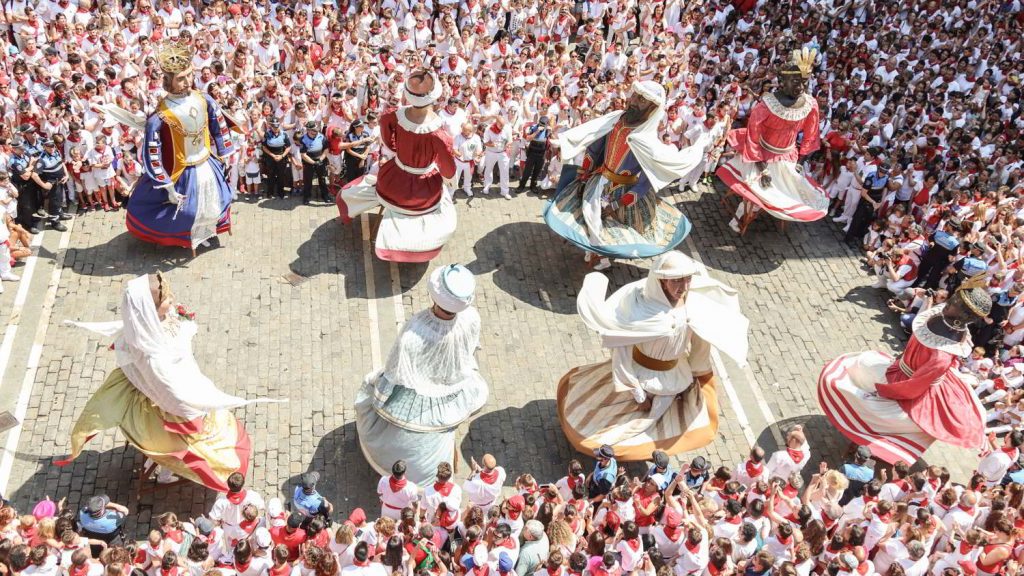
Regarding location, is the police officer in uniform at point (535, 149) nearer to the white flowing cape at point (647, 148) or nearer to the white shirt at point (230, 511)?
the white flowing cape at point (647, 148)

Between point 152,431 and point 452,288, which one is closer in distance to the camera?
point 452,288

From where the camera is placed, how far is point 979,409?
10352 millimetres

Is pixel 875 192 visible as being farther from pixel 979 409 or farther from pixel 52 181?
pixel 52 181

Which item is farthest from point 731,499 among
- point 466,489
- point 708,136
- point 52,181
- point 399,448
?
point 52,181

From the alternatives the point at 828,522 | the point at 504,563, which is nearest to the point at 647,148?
the point at 828,522

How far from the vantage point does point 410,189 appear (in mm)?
12711

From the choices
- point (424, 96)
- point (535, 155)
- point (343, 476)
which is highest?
point (424, 96)

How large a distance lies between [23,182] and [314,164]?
398 cm

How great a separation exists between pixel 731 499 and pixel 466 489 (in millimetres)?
2480

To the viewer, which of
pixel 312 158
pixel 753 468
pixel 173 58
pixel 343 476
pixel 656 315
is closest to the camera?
pixel 753 468

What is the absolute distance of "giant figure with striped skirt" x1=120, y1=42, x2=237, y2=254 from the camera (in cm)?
1167

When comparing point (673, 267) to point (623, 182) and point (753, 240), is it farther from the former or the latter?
point (753, 240)

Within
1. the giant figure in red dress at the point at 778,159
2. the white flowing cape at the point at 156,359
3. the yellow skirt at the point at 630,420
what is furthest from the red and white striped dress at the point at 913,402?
the white flowing cape at the point at 156,359

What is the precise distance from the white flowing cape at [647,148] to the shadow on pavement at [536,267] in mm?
1787
